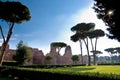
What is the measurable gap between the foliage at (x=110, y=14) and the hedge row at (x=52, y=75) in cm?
246

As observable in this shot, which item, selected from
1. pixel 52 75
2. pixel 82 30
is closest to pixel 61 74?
pixel 52 75

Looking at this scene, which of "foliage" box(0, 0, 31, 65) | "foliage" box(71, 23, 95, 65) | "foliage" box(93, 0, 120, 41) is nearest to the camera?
"foliage" box(93, 0, 120, 41)

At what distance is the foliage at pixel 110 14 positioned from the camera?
9470mm

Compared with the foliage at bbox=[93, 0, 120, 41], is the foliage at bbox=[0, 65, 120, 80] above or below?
below

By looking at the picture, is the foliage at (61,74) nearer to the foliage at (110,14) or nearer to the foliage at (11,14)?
the foliage at (110,14)

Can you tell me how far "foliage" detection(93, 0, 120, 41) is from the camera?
9.47 meters

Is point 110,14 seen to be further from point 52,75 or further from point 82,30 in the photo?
point 82,30

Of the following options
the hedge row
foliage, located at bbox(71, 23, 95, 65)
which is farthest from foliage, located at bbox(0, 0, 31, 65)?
foliage, located at bbox(71, 23, 95, 65)

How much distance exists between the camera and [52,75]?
13.6m

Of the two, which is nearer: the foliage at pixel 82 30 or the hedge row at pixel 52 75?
the hedge row at pixel 52 75

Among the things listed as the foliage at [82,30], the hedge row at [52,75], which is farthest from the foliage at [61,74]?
the foliage at [82,30]

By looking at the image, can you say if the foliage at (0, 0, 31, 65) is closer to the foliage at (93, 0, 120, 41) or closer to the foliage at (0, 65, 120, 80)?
the foliage at (0, 65, 120, 80)

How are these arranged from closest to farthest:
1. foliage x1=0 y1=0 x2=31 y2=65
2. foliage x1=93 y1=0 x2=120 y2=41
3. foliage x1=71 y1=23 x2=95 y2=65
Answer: foliage x1=93 y1=0 x2=120 y2=41 → foliage x1=0 y1=0 x2=31 y2=65 → foliage x1=71 y1=23 x2=95 y2=65

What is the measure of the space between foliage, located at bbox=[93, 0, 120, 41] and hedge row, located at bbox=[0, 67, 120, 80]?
2459 millimetres
